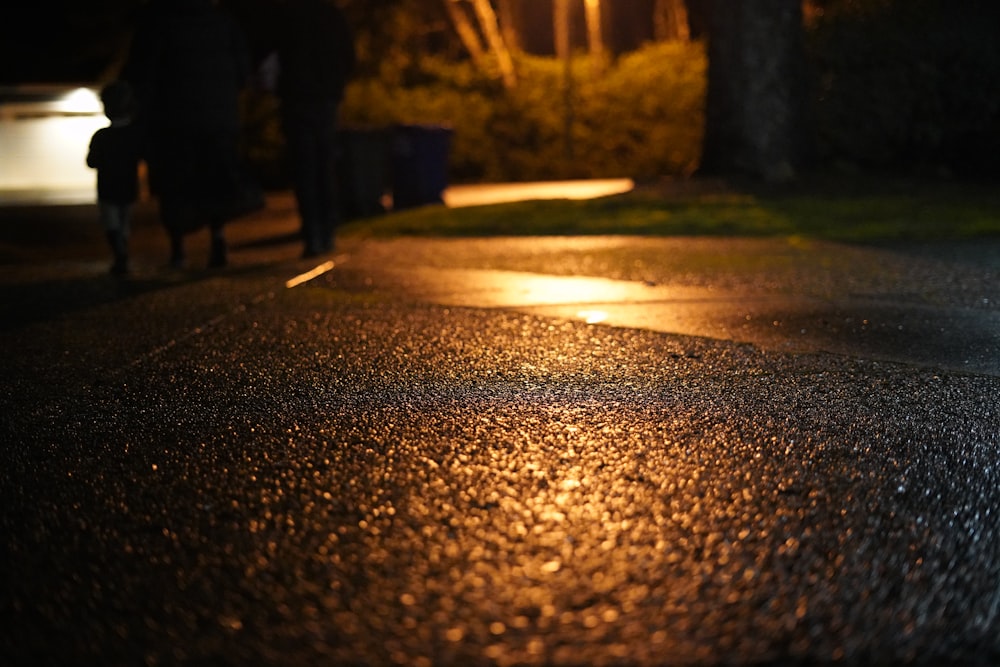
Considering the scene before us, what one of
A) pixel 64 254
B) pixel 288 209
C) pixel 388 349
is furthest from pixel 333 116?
pixel 288 209

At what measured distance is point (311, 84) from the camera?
35.1 feet

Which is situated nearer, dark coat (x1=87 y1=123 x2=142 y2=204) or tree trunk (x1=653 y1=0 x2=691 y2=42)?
dark coat (x1=87 y1=123 x2=142 y2=204)

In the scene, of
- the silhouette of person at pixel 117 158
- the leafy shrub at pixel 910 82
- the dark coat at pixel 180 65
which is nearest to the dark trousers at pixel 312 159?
the dark coat at pixel 180 65

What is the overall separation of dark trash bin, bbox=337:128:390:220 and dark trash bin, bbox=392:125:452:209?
0.54 metres

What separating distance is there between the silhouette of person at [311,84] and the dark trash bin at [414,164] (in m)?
5.49

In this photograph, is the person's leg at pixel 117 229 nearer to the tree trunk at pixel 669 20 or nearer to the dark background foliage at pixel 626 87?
the dark background foliage at pixel 626 87

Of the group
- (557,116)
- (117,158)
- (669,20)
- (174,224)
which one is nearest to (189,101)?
(117,158)

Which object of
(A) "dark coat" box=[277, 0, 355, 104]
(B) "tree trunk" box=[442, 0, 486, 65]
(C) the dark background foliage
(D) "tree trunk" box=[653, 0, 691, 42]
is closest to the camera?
(A) "dark coat" box=[277, 0, 355, 104]

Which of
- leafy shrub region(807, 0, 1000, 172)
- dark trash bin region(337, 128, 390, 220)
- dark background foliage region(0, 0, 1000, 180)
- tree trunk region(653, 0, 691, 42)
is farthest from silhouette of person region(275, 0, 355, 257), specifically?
tree trunk region(653, 0, 691, 42)

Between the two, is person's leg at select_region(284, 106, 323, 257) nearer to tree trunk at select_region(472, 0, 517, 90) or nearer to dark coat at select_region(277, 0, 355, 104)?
dark coat at select_region(277, 0, 355, 104)

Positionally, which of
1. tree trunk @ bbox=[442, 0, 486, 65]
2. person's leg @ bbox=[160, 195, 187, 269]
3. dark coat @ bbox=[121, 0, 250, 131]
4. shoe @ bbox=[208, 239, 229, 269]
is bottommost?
shoe @ bbox=[208, 239, 229, 269]

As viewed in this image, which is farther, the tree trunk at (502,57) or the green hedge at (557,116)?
the tree trunk at (502,57)

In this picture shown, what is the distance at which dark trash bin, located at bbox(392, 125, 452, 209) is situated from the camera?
54.2ft

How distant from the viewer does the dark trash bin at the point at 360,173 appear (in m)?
15.3
